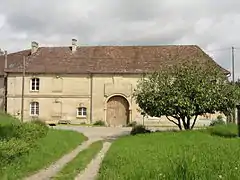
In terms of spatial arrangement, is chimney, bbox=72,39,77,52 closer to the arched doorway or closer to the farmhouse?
the farmhouse

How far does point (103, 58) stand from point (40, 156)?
113 feet

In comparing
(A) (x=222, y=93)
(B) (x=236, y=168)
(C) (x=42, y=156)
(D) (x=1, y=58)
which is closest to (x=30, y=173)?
(C) (x=42, y=156)

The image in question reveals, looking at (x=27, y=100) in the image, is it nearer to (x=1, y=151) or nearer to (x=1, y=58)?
(x=1, y=58)

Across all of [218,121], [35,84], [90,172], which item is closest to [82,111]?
[35,84]

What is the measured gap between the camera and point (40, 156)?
55.4 ft

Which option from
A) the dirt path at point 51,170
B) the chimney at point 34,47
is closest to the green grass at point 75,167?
the dirt path at point 51,170

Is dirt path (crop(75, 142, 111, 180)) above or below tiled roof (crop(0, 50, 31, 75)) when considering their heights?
below

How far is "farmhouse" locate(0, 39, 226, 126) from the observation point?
4866cm

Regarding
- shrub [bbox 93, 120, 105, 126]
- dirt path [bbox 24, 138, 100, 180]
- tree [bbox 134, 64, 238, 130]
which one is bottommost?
dirt path [bbox 24, 138, 100, 180]

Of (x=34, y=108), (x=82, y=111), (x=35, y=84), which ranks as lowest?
(x=82, y=111)

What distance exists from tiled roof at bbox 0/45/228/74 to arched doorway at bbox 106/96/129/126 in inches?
132

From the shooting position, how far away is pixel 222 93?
98.1 ft

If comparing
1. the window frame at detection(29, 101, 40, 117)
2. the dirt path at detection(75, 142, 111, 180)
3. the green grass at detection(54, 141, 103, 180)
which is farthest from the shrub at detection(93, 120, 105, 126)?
the dirt path at detection(75, 142, 111, 180)

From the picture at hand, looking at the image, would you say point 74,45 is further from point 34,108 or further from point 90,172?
point 90,172
